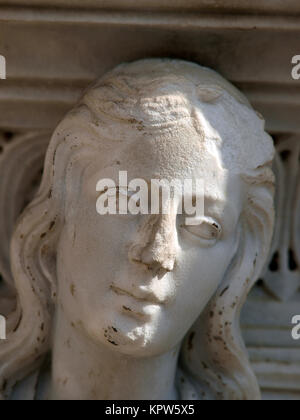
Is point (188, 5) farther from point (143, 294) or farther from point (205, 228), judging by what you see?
point (143, 294)

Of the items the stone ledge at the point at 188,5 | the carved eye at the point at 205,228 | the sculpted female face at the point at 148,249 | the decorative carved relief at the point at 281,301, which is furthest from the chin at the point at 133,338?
the stone ledge at the point at 188,5

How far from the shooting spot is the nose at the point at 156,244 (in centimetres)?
129

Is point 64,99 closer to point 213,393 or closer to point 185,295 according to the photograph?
point 185,295

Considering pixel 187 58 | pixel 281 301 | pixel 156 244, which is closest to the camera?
pixel 156 244

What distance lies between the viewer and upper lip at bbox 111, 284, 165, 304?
1.30 metres

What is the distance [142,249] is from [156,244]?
3 centimetres

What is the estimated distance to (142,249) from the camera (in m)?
1.30

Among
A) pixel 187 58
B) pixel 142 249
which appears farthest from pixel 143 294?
pixel 187 58

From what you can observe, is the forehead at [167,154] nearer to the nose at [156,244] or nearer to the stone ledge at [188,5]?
the nose at [156,244]

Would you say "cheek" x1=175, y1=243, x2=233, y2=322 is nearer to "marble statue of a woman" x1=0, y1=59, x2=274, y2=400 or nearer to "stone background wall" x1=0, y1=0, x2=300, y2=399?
"marble statue of a woman" x1=0, y1=59, x2=274, y2=400

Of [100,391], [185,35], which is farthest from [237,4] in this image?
[100,391]

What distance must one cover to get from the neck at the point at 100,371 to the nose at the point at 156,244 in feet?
0.67

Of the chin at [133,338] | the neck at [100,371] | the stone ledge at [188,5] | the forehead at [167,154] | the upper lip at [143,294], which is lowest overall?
the neck at [100,371]
